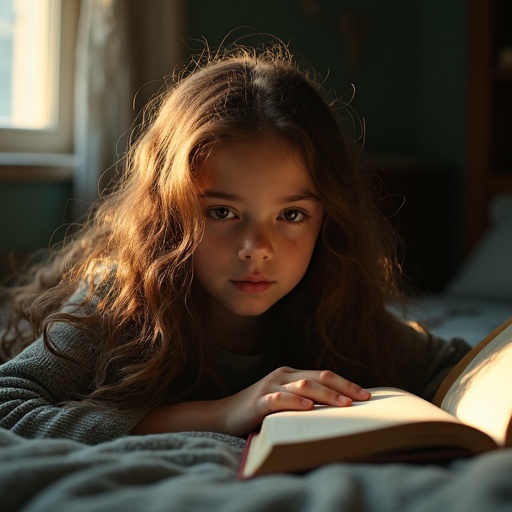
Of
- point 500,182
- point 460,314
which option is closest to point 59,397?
point 460,314

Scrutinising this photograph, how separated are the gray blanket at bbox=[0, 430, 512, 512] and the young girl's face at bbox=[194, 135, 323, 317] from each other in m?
0.44

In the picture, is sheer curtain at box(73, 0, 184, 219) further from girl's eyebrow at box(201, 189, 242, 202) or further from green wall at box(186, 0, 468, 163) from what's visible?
girl's eyebrow at box(201, 189, 242, 202)

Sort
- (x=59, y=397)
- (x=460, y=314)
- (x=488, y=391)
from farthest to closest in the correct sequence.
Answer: (x=460, y=314), (x=59, y=397), (x=488, y=391)

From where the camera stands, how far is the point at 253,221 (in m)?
1.10

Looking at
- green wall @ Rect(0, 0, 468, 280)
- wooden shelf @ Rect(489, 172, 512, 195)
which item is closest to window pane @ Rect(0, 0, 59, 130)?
green wall @ Rect(0, 0, 468, 280)

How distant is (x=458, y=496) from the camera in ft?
1.80

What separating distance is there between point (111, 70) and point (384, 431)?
2274 millimetres

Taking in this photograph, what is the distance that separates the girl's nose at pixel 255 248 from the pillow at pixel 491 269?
1.55 metres

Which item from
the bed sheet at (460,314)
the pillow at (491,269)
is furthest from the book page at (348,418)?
the pillow at (491,269)

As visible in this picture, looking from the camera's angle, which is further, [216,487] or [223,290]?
[223,290]

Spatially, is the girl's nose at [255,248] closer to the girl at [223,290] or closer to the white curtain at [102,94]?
the girl at [223,290]

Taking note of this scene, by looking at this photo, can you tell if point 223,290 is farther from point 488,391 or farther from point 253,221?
point 488,391

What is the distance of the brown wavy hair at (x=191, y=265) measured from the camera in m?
1.12

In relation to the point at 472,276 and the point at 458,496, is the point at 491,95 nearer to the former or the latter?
the point at 472,276
